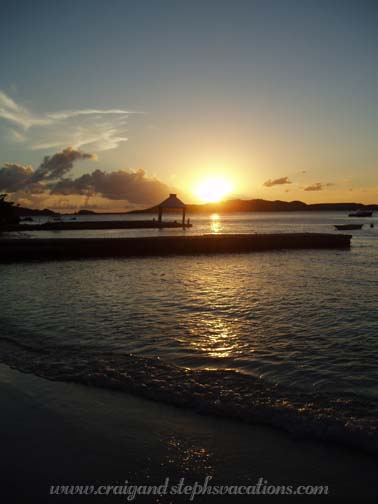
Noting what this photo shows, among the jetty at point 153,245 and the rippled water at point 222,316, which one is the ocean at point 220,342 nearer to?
the rippled water at point 222,316

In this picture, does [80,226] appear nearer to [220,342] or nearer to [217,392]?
[220,342]

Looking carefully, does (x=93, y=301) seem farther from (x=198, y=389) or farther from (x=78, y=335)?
(x=198, y=389)

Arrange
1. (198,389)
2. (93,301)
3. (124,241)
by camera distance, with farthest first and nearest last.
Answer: (124,241) → (93,301) → (198,389)

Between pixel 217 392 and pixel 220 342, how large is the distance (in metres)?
2.58

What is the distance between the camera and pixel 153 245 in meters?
30.0

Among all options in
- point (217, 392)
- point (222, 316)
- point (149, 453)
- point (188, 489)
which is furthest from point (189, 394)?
point (222, 316)

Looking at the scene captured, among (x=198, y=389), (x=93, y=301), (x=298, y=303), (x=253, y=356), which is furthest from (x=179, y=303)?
(x=198, y=389)

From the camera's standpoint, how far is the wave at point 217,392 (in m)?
4.56

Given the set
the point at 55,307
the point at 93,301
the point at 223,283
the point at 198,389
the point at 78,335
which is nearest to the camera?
the point at 198,389

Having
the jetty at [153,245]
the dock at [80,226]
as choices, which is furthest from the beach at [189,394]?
the dock at [80,226]

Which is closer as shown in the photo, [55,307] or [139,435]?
[139,435]

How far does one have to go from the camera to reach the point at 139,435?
440 centimetres

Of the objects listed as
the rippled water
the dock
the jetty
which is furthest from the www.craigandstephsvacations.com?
the dock

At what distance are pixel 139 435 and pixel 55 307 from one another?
8125 millimetres
